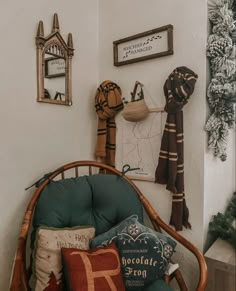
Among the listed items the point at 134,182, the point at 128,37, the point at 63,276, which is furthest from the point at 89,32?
the point at 63,276

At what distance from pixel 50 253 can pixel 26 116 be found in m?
0.73

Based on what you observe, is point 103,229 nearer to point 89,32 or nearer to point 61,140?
point 61,140

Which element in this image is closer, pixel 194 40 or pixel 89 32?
pixel 194 40

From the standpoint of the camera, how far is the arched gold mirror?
143cm

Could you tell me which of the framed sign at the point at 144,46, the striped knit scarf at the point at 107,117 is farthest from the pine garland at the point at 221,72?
the striped knit scarf at the point at 107,117

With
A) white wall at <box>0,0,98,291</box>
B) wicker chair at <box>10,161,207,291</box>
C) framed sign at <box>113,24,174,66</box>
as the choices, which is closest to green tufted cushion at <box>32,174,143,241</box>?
wicker chair at <box>10,161,207,291</box>

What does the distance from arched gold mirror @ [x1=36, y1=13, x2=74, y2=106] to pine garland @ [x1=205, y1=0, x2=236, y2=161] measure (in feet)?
2.76

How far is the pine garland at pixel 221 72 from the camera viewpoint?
0.90 meters

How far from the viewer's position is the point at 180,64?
1.38 meters

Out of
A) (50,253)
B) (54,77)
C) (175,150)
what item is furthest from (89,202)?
(54,77)

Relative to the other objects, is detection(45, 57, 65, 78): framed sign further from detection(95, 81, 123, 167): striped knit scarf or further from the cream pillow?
the cream pillow

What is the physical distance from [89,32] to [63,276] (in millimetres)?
1498

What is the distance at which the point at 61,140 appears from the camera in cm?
157

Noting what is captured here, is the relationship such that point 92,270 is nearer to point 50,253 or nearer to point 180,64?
point 50,253
